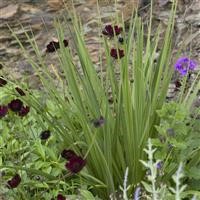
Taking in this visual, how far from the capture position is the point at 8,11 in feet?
14.4

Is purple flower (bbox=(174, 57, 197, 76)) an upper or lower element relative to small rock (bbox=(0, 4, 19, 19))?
upper

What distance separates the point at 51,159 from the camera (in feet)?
9.45

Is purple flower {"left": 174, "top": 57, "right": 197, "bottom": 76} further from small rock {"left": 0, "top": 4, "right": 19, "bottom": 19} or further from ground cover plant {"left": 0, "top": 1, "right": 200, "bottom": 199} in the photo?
small rock {"left": 0, "top": 4, "right": 19, "bottom": 19}

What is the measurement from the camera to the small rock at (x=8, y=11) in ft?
14.4

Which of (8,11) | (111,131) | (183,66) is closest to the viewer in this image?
(111,131)

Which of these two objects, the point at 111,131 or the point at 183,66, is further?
the point at 183,66

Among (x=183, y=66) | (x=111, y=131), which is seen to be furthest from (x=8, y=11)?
(x=111, y=131)

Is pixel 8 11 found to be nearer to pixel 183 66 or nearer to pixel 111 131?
pixel 183 66

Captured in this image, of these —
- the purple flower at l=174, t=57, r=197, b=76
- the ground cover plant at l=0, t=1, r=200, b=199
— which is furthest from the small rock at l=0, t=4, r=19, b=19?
the purple flower at l=174, t=57, r=197, b=76

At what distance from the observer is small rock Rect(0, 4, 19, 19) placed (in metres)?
4.39

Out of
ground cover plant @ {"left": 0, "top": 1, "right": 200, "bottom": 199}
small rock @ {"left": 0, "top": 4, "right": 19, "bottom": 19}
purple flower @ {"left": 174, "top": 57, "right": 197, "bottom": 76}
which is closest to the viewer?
ground cover plant @ {"left": 0, "top": 1, "right": 200, "bottom": 199}

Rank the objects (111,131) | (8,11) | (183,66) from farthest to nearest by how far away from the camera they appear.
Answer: (8,11), (183,66), (111,131)

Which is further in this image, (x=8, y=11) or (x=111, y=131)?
(x=8, y=11)

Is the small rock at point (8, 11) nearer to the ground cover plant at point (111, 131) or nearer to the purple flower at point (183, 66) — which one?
the ground cover plant at point (111, 131)
